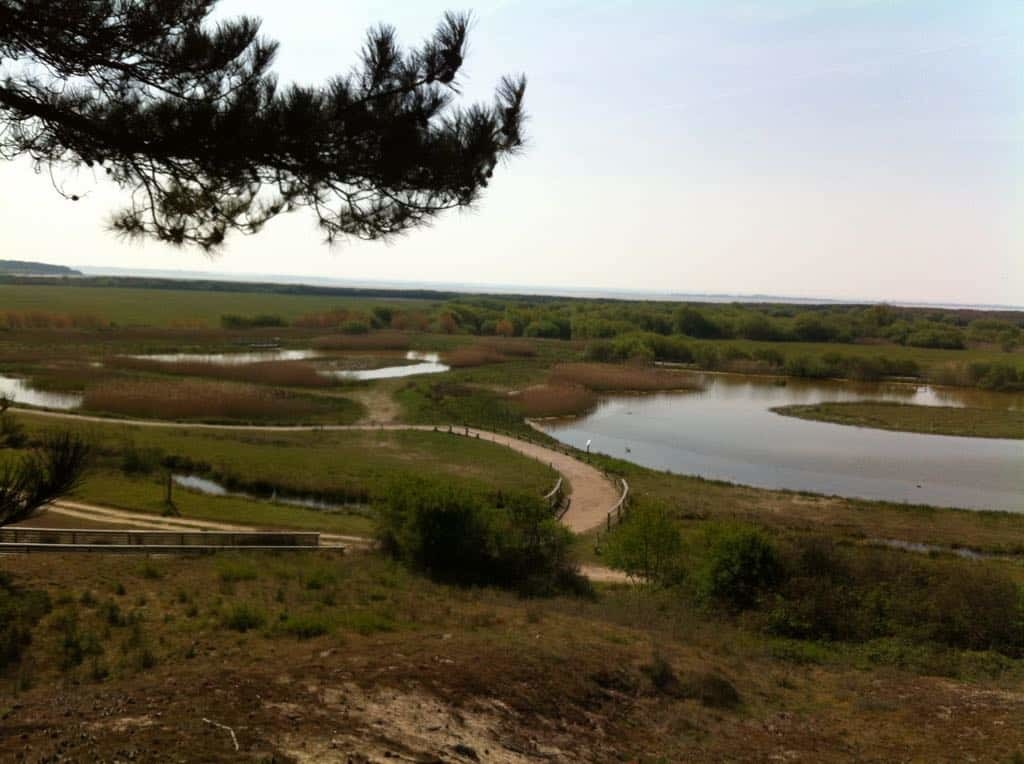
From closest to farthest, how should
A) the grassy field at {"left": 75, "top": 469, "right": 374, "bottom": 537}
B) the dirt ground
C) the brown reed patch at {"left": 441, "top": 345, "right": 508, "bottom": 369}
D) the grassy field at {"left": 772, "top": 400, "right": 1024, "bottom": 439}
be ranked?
the dirt ground < the grassy field at {"left": 75, "top": 469, "right": 374, "bottom": 537} < the grassy field at {"left": 772, "top": 400, "right": 1024, "bottom": 439} < the brown reed patch at {"left": 441, "top": 345, "right": 508, "bottom": 369}

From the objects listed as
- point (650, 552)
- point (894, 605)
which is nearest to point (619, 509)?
point (650, 552)

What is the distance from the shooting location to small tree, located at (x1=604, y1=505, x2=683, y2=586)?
19344 millimetres

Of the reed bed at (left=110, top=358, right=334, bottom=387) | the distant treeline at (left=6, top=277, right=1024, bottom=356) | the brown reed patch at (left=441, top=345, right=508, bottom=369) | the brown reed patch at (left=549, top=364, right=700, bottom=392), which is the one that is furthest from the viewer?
the distant treeline at (left=6, top=277, right=1024, bottom=356)

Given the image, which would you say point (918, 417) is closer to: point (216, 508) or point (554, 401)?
point (554, 401)

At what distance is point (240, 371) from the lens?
60625 mm

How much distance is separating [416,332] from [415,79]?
107 metres

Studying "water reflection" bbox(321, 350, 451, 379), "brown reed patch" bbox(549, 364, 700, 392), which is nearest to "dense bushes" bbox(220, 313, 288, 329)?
"water reflection" bbox(321, 350, 451, 379)

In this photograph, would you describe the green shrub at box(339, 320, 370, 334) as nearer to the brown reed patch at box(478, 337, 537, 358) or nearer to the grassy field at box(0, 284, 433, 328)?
the grassy field at box(0, 284, 433, 328)

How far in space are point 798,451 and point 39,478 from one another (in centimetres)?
4184

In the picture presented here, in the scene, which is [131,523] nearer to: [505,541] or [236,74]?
[505,541]

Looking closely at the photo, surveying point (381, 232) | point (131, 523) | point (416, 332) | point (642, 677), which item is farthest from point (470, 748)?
point (416, 332)

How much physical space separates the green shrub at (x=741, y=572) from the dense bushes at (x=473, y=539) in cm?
291

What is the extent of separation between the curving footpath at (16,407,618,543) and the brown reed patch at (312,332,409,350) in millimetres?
46927

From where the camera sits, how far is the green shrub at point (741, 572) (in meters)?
17.1
